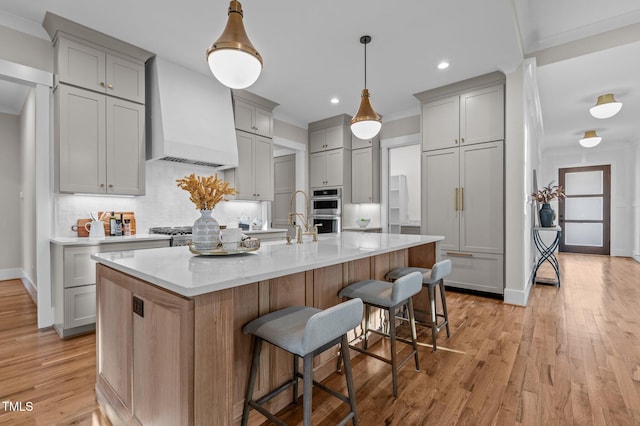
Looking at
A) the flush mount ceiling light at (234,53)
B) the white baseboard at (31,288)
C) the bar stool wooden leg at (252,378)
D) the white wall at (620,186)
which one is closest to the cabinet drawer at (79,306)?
the white baseboard at (31,288)

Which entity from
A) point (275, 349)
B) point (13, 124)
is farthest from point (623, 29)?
point (13, 124)

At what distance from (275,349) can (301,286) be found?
382mm

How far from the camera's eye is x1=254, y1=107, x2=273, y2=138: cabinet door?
15.2ft

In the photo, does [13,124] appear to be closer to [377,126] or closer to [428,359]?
[377,126]

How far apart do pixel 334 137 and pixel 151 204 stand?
3.24 metres

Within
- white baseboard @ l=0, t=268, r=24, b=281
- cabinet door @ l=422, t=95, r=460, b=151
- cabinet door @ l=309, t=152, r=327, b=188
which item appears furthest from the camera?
cabinet door @ l=309, t=152, r=327, b=188

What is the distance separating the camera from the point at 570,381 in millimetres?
2031

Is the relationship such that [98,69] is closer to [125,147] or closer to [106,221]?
[125,147]

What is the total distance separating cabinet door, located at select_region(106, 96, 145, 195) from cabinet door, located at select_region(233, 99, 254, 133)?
1285mm

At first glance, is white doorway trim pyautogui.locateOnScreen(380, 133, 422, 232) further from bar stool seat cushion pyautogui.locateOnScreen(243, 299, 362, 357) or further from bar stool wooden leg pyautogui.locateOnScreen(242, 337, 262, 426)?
bar stool wooden leg pyautogui.locateOnScreen(242, 337, 262, 426)

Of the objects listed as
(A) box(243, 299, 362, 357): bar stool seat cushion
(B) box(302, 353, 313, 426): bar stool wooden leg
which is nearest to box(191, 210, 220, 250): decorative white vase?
(A) box(243, 299, 362, 357): bar stool seat cushion

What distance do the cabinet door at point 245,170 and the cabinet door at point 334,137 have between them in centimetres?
163

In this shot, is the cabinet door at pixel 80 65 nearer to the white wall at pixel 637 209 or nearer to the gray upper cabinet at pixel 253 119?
the gray upper cabinet at pixel 253 119

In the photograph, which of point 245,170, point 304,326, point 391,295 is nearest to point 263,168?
point 245,170
